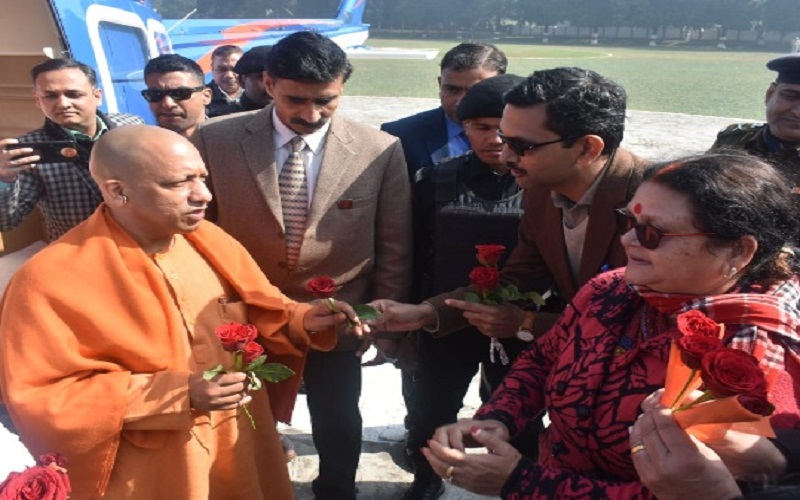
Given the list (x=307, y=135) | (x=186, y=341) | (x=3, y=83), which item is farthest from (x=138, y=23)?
(x=186, y=341)

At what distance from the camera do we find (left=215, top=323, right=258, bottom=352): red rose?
2.04 m

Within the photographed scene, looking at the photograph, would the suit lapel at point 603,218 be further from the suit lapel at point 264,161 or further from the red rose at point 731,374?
the suit lapel at point 264,161

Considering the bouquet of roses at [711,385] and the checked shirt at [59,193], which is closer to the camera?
the bouquet of roses at [711,385]

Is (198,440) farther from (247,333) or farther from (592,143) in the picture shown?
(592,143)

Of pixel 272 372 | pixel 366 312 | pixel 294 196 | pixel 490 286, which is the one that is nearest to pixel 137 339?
pixel 272 372

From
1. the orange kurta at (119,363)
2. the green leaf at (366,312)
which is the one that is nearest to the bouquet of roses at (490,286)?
the green leaf at (366,312)

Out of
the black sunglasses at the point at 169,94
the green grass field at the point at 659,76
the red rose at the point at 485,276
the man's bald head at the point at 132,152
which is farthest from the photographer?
the green grass field at the point at 659,76

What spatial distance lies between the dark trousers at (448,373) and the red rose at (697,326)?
164cm

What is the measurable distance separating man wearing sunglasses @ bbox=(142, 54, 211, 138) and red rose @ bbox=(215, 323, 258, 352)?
2.78 metres

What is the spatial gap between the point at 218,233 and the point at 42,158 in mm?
1390

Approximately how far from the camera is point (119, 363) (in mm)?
2125

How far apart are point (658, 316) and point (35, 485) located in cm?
160

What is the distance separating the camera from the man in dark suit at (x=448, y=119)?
3807mm

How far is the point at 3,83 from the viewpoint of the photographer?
625 cm
